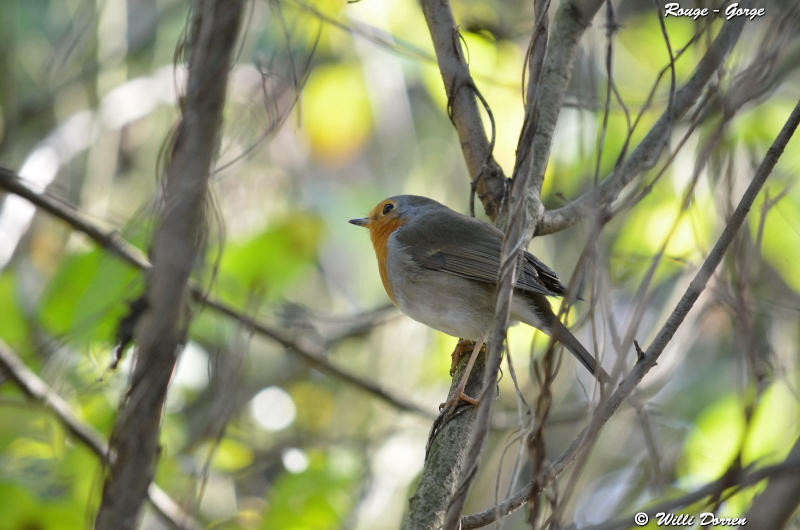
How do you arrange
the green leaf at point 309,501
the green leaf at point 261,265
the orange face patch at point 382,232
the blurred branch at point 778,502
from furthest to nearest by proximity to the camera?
the orange face patch at point 382,232 < the green leaf at point 261,265 < the green leaf at point 309,501 < the blurred branch at point 778,502

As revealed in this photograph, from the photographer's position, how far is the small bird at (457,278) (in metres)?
3.09

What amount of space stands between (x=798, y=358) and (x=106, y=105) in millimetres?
4481

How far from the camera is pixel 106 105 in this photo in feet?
15.7

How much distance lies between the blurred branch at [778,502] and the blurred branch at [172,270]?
3.95ft

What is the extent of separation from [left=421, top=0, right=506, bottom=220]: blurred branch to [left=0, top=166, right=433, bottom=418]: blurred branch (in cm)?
114

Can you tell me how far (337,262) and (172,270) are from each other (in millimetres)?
4767

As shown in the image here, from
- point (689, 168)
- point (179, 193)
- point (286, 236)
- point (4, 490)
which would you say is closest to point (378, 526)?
point (286, 236)

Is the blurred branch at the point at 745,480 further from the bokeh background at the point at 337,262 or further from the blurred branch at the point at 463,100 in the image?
the blurred branch at the point at 463,100

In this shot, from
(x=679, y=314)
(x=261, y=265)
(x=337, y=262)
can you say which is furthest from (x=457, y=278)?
(x=337, y=262)

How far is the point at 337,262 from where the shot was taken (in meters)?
6.30

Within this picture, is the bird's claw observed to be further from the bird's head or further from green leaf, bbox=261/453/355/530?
the bird's head

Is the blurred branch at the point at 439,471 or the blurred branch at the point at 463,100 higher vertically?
the blurred branch at the point at 463,100

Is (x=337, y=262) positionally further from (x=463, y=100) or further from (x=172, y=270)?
(x=172, y=270)

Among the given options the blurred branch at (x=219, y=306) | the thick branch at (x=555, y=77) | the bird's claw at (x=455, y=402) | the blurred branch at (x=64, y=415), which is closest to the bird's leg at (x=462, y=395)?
the bird's claw at (x=455, y=402)
